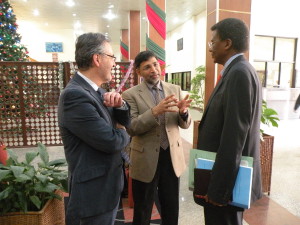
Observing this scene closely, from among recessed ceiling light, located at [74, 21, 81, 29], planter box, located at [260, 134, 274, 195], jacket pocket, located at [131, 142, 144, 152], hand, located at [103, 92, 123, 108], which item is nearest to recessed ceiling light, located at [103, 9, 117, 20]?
recessed ceiling light, located at [74, 21, 81, 29]

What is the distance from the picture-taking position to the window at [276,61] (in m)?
8.16

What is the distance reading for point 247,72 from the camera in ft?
3.38

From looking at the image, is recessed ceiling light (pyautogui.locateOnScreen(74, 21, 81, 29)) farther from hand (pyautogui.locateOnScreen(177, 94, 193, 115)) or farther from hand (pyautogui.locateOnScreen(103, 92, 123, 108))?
hand (pyautogui.locateOnScreen(103, 92, 123, 108))

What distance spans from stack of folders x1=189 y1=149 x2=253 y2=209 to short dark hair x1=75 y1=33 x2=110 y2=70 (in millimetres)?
672

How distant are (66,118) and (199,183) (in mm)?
679

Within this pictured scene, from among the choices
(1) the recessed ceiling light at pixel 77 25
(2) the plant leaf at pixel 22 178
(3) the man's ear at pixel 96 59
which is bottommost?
(2) the plant leaf at pixel 22 178

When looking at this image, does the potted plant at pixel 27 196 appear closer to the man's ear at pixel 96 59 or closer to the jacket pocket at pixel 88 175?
the jacket pocket at pixel 88 175

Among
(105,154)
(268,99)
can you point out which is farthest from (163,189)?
(268,99)

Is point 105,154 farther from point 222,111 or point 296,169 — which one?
point 296,169

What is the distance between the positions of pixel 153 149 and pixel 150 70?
1.78 feet

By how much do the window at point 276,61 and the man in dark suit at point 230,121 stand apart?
7.74 meters

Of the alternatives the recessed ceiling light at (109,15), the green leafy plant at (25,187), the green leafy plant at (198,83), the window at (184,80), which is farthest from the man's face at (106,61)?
the window at (184,80)

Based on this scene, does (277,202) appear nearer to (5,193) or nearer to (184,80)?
(5,193)

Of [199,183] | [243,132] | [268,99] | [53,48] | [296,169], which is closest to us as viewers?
[243,132]
